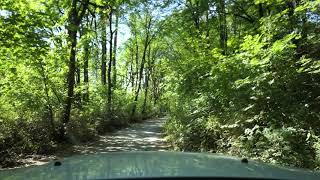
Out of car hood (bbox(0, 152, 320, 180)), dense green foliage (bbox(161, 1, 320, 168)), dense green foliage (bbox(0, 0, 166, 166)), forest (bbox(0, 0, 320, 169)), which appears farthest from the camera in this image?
dense green foliage (bbox(0, 0, 166, 166))

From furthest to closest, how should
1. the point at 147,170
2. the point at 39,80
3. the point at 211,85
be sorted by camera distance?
the point at 39,80
the point at 211,85
the point at 147,170

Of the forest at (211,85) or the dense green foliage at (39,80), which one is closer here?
the forest at (211,85)

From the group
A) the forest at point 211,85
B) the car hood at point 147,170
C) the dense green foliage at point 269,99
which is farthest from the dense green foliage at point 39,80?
the car hood at point 147,170

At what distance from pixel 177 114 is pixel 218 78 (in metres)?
6.12

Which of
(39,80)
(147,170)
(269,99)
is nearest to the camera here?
(147,170)

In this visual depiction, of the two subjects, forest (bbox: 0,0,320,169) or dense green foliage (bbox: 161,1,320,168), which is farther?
forest (bbox: 0,0,320,169)

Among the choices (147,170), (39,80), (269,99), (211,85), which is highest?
(39,80)

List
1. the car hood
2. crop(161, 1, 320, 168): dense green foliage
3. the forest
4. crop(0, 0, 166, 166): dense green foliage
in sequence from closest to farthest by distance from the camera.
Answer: the car hood, crop(161, 1, 320, 168): dense green foliage, the forest, crop(0, 0, 166, 166): dense green foliage

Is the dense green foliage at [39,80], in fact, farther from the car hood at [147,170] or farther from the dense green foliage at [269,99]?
the car hood at [147,170]

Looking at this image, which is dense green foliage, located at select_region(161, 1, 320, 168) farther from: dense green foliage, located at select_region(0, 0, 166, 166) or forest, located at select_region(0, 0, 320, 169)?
dense green foliage, located at select_region(0, 0, 166, 166)

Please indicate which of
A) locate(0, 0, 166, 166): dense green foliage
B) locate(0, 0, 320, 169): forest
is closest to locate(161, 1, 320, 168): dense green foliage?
locate(0, 0, 320, 169): forest

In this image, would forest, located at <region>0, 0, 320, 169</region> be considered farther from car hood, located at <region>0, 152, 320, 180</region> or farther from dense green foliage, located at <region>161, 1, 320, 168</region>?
car hood, located at <region>0, 152, 320, 180</region>

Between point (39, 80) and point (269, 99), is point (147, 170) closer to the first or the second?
point (269, 99)

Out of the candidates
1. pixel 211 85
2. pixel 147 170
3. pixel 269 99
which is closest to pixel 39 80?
pixel 211 85
